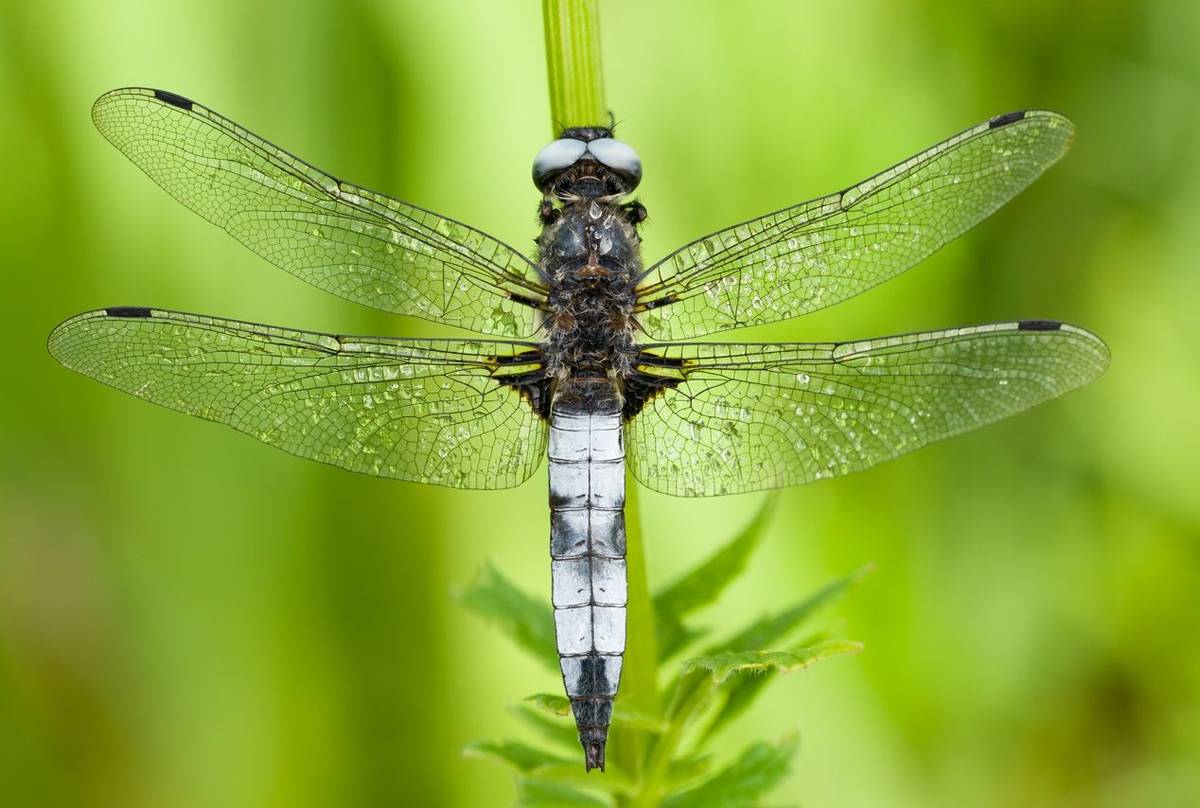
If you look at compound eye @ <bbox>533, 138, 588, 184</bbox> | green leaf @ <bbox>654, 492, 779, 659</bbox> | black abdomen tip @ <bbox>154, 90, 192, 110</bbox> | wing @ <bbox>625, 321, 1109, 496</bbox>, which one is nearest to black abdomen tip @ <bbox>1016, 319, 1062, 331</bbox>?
wing @ <bbox>625, 321, 1109, 496</bbox>

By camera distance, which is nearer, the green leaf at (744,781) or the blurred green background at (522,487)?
the green leaf at (744,781)

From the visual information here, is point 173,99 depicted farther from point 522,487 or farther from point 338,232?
point 522,487

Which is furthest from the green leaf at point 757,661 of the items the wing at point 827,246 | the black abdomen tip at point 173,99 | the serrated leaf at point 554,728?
the black abdomen tip at point 173,99

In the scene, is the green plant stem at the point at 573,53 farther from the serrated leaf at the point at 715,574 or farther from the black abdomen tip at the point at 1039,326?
the black abdomen tip at the point at 1039,326

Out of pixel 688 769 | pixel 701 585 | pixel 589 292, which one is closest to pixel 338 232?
pixel 589 292

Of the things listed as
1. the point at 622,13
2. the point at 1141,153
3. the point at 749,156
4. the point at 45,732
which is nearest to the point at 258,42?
the point at 622,13

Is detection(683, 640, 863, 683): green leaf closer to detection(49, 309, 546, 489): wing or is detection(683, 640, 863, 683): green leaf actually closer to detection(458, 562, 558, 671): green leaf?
detection(458, 562, 558, 671): green leaf

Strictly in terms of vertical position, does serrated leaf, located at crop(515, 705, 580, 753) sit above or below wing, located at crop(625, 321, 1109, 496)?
below
